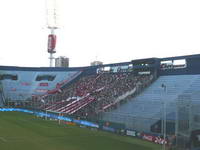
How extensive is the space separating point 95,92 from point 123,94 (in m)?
8.77

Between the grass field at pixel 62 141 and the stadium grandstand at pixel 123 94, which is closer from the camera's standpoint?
the grass field at pixel 62 141

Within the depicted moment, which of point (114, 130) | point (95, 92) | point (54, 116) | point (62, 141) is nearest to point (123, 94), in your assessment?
point (95, 92)

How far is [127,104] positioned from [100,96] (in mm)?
8390

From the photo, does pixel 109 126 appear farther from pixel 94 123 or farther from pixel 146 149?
pixel 146 149

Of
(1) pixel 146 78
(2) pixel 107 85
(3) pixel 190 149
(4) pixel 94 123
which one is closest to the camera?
(3) pixel 190 149

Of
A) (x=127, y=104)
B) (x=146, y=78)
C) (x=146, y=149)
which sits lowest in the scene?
(x=146, y=149)

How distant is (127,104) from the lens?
5056 cm

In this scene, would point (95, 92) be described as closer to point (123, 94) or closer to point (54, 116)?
point (123, 94)

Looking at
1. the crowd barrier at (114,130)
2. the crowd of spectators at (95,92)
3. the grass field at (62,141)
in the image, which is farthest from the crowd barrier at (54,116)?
the grass field at (62,141)

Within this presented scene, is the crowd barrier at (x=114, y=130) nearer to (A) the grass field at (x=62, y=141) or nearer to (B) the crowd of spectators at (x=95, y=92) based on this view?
(A) the grass field at (x=62, y=141)

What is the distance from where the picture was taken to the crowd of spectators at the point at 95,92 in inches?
2121

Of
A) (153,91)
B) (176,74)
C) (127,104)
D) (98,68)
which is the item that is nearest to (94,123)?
(127,104)

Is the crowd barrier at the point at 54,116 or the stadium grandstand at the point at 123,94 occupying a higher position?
the stadium grandstand at the point at 123,94

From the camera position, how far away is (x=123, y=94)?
176 ft
